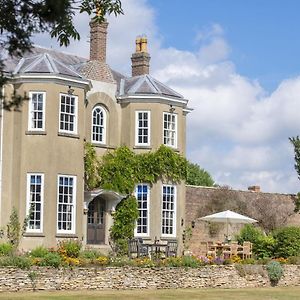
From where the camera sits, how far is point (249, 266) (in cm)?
3106

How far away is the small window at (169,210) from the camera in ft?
118

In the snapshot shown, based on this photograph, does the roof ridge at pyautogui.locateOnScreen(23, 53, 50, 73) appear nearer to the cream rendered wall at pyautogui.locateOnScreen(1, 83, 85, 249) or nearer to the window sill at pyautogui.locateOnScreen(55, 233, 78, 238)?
the cream rendered wall at pyautogui.locateOnScreen(1, 83, 85, 249)

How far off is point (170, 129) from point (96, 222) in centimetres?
562

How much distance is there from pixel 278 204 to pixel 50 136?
17.9m

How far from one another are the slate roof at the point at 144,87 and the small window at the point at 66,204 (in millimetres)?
6052

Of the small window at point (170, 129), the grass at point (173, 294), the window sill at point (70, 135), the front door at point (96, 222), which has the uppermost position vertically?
the small window at point (170, 129)

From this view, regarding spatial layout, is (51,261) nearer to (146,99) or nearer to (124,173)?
(124,173)

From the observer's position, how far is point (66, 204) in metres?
32.2

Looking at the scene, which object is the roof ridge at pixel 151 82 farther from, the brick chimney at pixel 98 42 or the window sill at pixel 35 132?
the window sill at pixel 35 132

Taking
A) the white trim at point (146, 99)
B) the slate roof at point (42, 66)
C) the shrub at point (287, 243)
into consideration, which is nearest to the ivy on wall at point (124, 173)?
the white trim at point (146, 99)

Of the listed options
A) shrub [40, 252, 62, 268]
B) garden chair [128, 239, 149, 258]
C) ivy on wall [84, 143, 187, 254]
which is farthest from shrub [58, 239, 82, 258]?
ivy on wall [84, 143, 187, 254]

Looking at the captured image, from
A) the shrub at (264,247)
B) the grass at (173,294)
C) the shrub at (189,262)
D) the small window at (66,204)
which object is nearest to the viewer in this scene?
the grass at (173,294)

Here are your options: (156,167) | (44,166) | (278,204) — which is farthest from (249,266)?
(278,204)

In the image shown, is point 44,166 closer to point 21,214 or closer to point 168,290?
point 21,214
